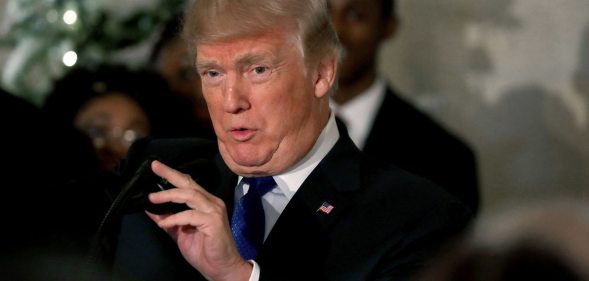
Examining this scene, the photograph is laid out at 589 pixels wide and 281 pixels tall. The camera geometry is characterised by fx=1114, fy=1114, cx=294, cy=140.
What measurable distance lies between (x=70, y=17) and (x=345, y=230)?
2.29 meters

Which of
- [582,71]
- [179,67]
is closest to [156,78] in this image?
[179,67]

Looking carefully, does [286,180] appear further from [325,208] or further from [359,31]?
[359,31]

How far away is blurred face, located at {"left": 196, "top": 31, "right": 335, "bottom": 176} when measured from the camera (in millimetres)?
1754

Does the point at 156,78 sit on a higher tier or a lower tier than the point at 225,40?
lower

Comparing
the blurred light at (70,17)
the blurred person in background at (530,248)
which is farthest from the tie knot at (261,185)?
the blurred light at (70,17)

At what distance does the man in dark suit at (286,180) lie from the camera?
1742 millimetres

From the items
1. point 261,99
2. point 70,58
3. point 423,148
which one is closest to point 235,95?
point 261,99

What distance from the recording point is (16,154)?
2.20m

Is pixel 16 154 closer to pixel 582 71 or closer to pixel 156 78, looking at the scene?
pixel 156 78

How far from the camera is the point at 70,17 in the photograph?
12.7 ft

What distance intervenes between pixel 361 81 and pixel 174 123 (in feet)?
2.11

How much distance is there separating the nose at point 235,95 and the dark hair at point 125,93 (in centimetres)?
186

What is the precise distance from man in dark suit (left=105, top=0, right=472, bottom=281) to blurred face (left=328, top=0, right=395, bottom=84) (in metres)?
1.75

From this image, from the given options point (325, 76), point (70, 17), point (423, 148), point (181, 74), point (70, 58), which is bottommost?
point (423, 148)
